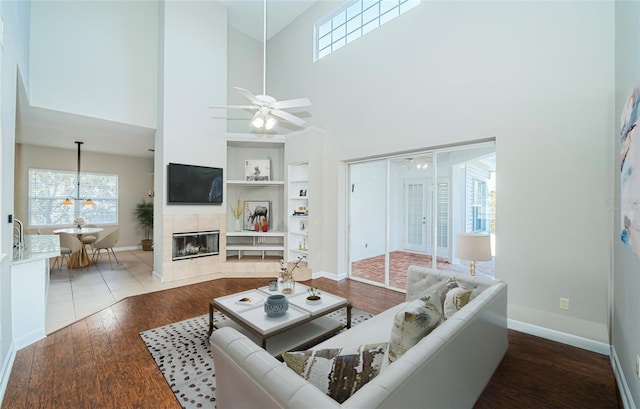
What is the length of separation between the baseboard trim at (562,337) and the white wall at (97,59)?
6.57 meters

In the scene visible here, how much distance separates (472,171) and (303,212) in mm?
3138

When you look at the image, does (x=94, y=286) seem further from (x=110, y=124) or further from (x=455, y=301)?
(x=455, y=301)

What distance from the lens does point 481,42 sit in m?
3.40

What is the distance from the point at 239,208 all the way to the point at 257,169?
98 cm

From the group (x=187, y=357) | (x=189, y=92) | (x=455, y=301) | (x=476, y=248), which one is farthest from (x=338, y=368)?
(x=189, y=92)

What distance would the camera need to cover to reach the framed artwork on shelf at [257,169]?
6.05 meters

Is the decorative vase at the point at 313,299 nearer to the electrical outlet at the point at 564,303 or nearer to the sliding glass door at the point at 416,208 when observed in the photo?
the sliding glass door at the point at 416,208

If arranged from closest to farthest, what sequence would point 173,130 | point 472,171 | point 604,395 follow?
A: point 604,395, point 472,171, point 173,130

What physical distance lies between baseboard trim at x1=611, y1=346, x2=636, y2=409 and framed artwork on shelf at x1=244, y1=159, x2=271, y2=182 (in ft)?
18.3

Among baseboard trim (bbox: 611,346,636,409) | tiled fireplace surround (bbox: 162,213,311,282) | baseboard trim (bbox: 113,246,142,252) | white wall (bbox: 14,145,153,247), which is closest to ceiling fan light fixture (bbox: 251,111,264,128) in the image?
tiled fireplace surround (bbox: 162,213,311,282)

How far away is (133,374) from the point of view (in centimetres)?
227

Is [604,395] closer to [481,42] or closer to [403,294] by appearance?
[403,294]

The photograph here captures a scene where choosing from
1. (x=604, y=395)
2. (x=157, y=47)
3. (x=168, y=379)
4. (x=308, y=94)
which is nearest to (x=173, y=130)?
(x=157, y=47)

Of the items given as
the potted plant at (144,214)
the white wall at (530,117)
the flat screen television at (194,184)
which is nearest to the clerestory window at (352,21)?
the white wall at (530,117)
